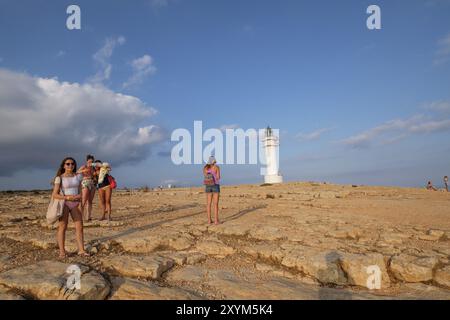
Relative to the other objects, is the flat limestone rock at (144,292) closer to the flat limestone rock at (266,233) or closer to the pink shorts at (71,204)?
the pink shorts at (71,204)

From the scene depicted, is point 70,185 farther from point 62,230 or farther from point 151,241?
point 151,241

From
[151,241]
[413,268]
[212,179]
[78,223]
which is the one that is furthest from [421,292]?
[78,223]

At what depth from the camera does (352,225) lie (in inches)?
385

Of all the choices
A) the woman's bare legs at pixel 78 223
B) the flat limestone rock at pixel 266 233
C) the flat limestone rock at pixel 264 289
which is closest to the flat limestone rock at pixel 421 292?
the flat limestone rock at pixel 264 289

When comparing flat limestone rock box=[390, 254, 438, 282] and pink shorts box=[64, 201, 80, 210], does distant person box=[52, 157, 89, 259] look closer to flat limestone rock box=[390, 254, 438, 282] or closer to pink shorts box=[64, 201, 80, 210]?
pink shorts box=[64, 201, 80, 210]

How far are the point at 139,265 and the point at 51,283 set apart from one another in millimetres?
1506

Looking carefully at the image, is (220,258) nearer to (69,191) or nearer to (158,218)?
(69,191)

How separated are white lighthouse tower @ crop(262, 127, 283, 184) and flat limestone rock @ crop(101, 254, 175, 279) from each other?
147ft

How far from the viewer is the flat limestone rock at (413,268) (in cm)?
597

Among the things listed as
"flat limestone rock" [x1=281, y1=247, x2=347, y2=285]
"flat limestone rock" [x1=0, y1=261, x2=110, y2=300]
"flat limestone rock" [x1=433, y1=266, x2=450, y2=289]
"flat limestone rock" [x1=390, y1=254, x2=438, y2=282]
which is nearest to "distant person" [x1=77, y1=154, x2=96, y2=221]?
"flat limestone rock" [x1=0, y1=261, x2=110, y2=300]

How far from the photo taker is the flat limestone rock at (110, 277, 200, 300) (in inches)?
172
